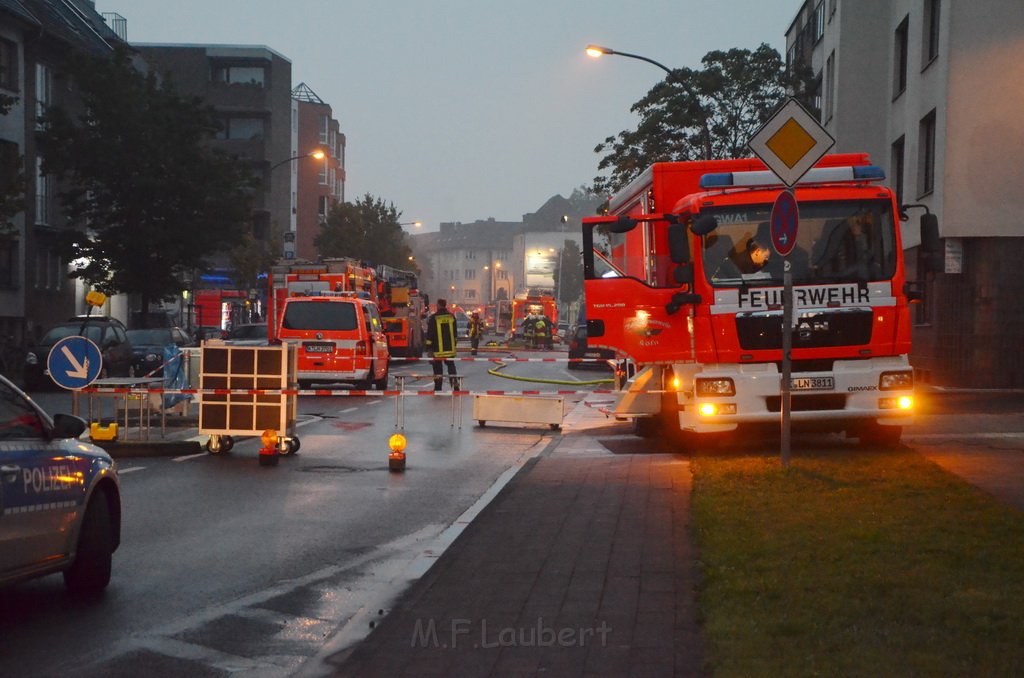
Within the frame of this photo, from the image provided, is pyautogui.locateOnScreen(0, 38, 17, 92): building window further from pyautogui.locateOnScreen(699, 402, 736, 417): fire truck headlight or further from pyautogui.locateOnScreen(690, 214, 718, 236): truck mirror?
pyautogui.locateOnScreen(699, 402, 736, 417): fire truck headlight

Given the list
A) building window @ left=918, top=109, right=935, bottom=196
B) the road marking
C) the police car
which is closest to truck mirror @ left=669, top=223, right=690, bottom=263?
the road marking

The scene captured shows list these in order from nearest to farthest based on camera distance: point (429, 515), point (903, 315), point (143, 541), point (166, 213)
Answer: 1. point (143, 541)
2. point (429, 515)
3. point (903, 315)
4. point (166, 213)

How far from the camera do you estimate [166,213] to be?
45.7 metres

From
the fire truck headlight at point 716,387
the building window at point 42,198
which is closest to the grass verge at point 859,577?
the fire truck headlight at point 716,387

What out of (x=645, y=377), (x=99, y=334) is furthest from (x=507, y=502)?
(x=99, y=334)

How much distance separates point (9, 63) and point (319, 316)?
2214cm

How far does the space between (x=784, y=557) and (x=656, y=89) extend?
38.9 meters

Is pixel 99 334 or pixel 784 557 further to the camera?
pixel 99 334

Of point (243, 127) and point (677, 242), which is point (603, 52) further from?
point (243, 127)

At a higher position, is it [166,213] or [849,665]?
[166,213]

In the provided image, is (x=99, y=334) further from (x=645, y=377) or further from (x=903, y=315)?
(x=903, y=315)

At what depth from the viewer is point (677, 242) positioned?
14586 millimetres

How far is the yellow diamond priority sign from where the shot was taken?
1238 centimetres

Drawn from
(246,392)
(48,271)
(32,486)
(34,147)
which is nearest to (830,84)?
(34,147)
